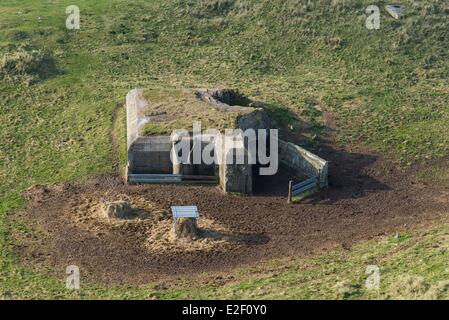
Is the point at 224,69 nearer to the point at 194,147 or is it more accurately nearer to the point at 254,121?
the point at 254,121

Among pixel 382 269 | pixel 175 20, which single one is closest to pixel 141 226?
pixel 382 269

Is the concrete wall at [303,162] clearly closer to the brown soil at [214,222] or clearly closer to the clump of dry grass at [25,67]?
the brown soil at [214,222]

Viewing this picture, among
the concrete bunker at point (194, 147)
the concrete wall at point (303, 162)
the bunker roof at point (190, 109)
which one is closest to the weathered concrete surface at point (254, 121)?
the concrete bunker at point (194, 147)

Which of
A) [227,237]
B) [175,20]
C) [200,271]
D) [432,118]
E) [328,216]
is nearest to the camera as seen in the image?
[200,271]

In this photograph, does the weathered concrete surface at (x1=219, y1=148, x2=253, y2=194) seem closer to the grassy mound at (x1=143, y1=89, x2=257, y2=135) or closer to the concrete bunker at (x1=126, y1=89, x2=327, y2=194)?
the concrete bunker at (x1=126, y1=89, x2=327, y2=194)

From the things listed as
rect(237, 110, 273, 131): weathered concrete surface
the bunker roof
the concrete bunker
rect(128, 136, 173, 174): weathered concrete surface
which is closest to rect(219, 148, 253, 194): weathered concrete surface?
the concrete bunker

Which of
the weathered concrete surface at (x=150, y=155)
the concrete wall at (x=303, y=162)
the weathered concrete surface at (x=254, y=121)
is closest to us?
the concrete wall at (x=303, y=162)

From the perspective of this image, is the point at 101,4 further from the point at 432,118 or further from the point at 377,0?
the point at 432,118
